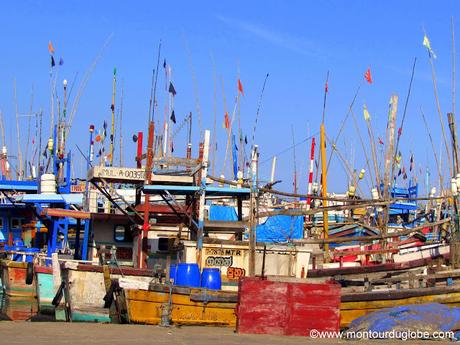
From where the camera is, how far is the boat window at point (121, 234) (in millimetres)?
22609

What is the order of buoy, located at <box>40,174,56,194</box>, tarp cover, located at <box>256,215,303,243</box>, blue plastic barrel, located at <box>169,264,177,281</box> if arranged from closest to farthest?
blue plastic barrel, located at <box>169,264,177,281</box>
buoy, located at <box>40,174,56,194</box>
tarp cover, located at <box>256,215,303,243</box>

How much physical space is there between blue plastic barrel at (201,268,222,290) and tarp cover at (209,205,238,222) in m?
12.7

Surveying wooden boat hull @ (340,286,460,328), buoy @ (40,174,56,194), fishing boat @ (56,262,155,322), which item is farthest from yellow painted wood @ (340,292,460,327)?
buoy @ (40,174,56,194)

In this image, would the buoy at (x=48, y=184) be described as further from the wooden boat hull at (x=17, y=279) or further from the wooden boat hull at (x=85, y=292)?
the wooden boat hull at (x=85, y=292)

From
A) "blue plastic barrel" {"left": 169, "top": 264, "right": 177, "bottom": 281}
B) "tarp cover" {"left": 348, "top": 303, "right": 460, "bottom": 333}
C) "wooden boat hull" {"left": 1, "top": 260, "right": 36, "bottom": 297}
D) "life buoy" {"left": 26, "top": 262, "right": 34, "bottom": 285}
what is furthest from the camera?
"wooden boat hull" {"left": 1, "top": 260, "right": 36, "bottom": 297}

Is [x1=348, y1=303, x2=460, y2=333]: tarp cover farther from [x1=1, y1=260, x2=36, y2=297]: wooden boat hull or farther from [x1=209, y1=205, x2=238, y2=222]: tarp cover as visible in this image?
[x1=209, y1=205, x2=238, y2=222]: tarp cover

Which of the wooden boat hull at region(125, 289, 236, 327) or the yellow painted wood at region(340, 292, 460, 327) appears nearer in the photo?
the yellow painted wood at region(340, 292, 460, 327)

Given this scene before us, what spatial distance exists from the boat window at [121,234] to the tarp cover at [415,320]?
9.40 meters

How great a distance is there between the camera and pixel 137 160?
2128cm

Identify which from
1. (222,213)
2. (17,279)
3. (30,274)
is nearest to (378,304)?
(30,274)

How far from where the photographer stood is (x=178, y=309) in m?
16.5

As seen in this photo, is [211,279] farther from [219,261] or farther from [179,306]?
[219,261]

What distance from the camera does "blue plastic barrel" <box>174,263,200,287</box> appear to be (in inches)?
671

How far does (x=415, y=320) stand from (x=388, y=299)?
1.64 m
